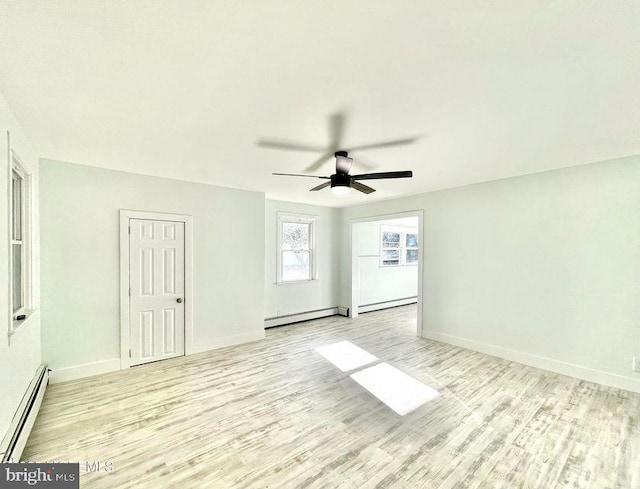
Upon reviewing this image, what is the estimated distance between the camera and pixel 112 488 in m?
1.83

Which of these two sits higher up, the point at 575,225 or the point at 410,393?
the point at 575,225

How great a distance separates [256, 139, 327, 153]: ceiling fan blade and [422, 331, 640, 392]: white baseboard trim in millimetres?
3804

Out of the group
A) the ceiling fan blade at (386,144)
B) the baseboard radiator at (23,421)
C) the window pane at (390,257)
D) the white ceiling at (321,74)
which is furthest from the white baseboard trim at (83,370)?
the window pane at (390,257)

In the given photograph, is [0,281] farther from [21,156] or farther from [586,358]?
[586,358]

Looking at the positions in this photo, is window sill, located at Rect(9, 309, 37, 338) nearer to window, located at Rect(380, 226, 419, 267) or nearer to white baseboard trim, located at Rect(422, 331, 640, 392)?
white baseboard trim, located at Rect(422, 331, 640, 392)

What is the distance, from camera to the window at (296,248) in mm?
5918

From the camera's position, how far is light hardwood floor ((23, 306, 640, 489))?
1.96m

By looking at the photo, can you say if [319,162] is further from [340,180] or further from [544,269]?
[544,269]

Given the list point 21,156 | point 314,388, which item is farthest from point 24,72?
point 314,388

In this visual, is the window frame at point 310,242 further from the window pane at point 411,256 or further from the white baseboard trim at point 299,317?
the window pane at point 411,256

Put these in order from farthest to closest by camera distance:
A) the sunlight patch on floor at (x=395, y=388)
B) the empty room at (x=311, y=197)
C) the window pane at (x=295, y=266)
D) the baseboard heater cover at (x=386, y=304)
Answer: the baseboard heater cover at (x=386, y=304), the window pane at (x=295, y=266), the sunlight patch on floor at (x=395, y=388), the empty room at (x=311, y=197)

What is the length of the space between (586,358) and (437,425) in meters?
2.35

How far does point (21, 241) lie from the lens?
108 inches

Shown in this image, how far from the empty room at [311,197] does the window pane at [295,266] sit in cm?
103
